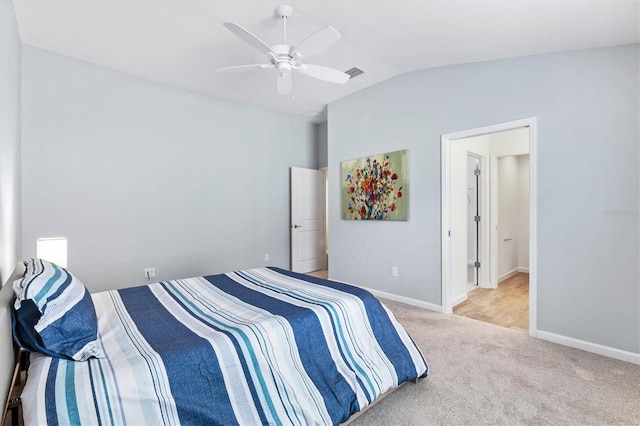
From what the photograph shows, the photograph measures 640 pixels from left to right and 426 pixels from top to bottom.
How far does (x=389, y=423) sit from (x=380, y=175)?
9.35 ft

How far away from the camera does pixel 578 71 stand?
256 cm

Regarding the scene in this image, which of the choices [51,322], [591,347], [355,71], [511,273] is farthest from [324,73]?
[511,273]

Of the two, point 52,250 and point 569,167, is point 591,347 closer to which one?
point 569,167

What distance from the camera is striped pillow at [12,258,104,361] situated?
1.24m

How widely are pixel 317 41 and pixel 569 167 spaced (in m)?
2.29

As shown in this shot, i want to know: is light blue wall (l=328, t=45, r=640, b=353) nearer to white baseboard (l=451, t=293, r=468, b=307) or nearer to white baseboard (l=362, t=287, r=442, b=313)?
white baseboard (l=362, t=287, r=442, b=313)

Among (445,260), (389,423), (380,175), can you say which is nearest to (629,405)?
(389,423)

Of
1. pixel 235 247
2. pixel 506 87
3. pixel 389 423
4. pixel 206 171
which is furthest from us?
pixel 235 247

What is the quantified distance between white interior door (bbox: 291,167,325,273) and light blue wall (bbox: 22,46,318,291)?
0.27m

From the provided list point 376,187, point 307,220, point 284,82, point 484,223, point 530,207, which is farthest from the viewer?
point 307,220

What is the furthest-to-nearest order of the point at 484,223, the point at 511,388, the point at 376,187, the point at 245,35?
the point at 484,223 < the point at 376,187 < the point at 245,35 < the point at 511,388

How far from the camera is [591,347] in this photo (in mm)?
2533

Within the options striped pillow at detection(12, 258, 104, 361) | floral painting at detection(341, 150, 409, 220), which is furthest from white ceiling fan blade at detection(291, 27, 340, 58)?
striped pillow at detection(12, 258, 104, 361)

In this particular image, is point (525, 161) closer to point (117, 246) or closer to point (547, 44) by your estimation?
point (547, 44)
